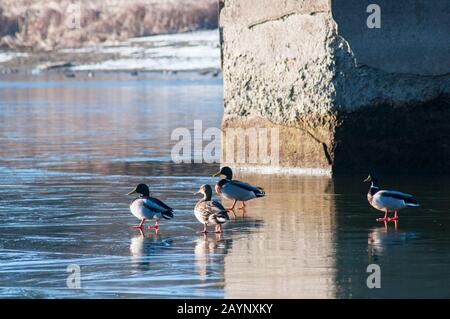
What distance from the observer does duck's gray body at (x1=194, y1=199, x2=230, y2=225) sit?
39.3 feet

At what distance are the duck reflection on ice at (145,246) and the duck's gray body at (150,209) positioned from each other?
20 cm

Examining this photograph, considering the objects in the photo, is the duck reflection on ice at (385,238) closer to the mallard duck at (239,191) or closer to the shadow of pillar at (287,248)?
the shadow of pillar at (287,248)

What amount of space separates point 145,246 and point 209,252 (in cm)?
78

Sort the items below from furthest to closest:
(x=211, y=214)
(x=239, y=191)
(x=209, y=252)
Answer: (x=239, y=191)
(x=211, y=214)
(x=209, y=252)

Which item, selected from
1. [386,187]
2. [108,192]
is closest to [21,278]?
[108,192]

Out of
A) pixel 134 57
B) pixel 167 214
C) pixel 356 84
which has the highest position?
pixel 134 57

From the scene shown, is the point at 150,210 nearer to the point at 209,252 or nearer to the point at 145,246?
the point at 145,246

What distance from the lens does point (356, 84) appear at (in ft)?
53.1

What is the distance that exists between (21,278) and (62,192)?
18.2 ft

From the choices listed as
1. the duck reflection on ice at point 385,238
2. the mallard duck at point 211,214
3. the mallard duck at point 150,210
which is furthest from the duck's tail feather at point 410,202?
the mallard duck at point 150,210

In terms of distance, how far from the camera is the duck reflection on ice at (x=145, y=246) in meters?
10.7

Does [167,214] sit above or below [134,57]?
below

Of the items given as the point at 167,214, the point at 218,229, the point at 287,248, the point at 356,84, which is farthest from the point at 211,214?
the point at 356,84
